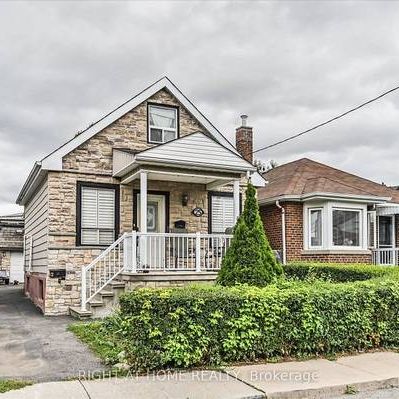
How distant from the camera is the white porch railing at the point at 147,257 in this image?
1202cm

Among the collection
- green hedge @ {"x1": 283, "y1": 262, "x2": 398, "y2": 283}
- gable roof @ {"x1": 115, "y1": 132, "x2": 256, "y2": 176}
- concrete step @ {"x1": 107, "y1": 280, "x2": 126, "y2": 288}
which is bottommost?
concrete step @ {"x1": 107, "y1": 280, "x2": 126, "y2": 288}

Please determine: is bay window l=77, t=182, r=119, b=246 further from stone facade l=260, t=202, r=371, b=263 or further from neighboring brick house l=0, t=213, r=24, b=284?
neighboring brick house l=0, t=213, r=24, b=284

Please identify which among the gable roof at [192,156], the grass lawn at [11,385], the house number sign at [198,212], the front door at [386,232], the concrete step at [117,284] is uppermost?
the gable roof at [192,156]

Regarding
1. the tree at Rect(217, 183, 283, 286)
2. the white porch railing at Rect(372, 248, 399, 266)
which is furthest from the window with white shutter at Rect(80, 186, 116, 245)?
the white porch railing at Rect(372, 248, 399, 266)

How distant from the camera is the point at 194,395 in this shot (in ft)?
18.7

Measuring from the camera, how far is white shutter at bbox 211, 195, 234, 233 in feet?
50.2

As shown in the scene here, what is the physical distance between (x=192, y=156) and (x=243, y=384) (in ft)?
24.7

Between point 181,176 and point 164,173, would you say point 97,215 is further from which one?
point 181,176

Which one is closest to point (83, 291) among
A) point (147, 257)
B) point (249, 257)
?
point (147, 257)

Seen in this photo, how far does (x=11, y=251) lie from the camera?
98.7 ft

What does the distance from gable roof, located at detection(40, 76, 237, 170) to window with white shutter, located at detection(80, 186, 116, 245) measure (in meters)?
1.08

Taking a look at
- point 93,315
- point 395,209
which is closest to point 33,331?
point 93,315

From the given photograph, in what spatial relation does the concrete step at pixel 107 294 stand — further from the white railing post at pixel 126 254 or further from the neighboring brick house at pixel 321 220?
the neighboring brick house at pixel 321 220

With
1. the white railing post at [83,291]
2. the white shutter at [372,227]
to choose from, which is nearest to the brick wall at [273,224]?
the white shutter at [372,227]
